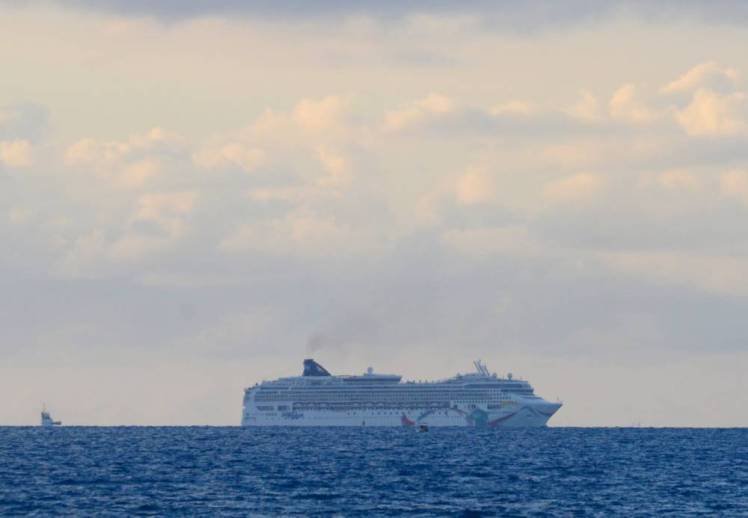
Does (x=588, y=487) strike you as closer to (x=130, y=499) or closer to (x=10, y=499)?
(x=130, y=499)

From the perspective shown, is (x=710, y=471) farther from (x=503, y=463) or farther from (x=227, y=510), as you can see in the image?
(x=227, y=510)

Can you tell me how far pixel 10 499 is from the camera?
98562 millimetres

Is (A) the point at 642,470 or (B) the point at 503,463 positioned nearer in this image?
(A) the point at 642,470

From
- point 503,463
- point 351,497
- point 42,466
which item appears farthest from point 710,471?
point 42,466

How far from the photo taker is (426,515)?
90.1m

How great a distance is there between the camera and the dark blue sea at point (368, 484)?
308 feet

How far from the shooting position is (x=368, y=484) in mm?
114062

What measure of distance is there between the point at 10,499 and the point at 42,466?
137 ft

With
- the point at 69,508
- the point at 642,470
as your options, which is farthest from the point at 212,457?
the point at 69,508

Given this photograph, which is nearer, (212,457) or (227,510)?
(227,510)

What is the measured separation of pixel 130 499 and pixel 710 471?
6348cm

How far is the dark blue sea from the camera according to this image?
308 ft

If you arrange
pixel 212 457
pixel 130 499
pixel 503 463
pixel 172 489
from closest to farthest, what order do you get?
pixel 130 499, pixel 172 489, pixel 503 463, pixel 212 457

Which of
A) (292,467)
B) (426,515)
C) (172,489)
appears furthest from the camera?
(292,467)
